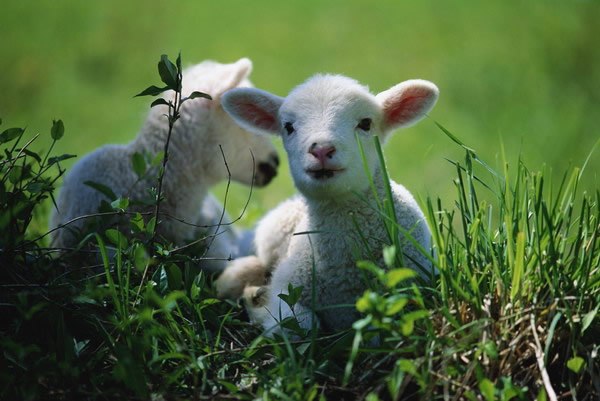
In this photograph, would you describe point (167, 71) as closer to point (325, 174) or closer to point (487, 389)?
point (325, 174)

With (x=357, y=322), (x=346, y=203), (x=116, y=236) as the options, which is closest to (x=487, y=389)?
(x=357, y=322)

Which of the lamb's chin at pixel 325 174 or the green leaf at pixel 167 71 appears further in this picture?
the lamb's chin at pixel 325 174

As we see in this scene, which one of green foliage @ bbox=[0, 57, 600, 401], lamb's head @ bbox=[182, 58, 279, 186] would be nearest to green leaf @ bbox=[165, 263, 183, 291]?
green foliage @ bbox=[0, 57, 600, 401]

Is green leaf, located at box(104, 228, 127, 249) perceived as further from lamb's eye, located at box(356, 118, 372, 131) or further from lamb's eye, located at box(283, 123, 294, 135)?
lamb's eye, located at box(356, 118, 372, 131)

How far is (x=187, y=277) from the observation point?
11.4 ft

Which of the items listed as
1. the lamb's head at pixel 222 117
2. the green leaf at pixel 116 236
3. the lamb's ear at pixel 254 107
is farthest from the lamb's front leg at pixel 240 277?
the green leaf at pixel 116 236

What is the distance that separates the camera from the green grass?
108 inches

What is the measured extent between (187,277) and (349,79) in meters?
1.26

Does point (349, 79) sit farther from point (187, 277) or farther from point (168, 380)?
point (168, 380)

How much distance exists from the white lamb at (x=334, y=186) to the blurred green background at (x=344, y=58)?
3.66m

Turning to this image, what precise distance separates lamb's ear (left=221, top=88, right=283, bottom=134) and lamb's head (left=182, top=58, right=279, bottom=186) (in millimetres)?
817

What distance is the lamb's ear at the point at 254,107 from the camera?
161 inches

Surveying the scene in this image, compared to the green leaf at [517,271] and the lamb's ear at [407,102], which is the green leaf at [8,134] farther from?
the green leaf at [517,271]

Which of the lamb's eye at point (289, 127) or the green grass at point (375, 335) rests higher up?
the lamb's eye at point (289, 127)
